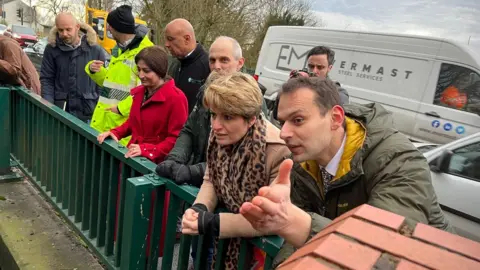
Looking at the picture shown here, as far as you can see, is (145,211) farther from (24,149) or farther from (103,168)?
(24,149)

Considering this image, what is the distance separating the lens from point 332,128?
1.64 metres

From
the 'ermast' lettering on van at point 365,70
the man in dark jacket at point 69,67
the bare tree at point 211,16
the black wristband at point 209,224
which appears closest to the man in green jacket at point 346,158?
the black wristband at point 209,224

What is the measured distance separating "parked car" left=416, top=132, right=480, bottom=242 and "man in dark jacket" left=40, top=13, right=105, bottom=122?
4.04 m

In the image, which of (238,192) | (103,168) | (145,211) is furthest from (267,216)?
(103,168)

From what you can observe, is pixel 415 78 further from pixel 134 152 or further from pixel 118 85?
pixel 134 152

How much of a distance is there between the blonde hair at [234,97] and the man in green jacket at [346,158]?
168 millimetres

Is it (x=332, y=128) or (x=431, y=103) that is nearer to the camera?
(x=332, y=128)

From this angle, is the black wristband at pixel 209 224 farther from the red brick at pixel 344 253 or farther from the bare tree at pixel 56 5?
the bare tree at pixel 56 5

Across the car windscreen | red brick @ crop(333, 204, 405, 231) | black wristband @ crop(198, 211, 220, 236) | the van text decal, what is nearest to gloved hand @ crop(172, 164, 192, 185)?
black wristband @ crop(198, 211, 220, 236)

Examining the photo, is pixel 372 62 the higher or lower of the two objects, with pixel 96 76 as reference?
higher

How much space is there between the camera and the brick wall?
0.77 m

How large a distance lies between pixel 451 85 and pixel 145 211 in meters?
6.12

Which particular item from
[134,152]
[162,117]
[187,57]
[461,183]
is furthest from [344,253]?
[461,183]

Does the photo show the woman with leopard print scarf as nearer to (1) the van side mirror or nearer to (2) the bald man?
(2) the bald man
